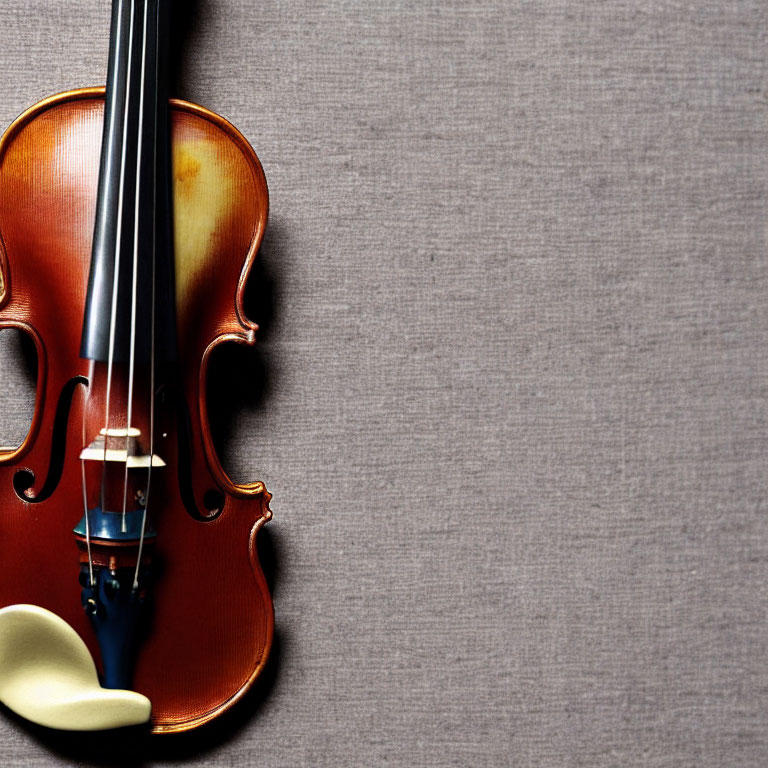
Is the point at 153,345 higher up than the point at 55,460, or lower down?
higher up

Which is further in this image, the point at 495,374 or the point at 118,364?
the point at 495,374

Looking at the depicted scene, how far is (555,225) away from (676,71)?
0.27 meters

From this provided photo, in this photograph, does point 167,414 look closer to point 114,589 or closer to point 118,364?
point 118,364

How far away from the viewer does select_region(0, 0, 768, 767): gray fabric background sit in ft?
3.73

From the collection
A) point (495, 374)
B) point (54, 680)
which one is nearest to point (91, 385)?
point (54, 680)

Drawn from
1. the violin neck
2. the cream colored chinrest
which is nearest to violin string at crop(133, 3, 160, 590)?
the violin neck

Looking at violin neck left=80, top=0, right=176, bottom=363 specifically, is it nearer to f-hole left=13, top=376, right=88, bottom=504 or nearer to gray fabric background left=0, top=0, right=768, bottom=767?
f-hole left=13, top=376, right=88, bottom=504

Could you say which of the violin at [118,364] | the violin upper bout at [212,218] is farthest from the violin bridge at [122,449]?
the violin upper bout at [212,218]

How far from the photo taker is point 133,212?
939mm

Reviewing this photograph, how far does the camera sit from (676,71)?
120 centimetres

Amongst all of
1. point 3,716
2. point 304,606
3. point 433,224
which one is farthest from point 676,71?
point 3,716

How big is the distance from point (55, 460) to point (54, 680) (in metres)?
0.25

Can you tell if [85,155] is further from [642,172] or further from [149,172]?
[642,172]

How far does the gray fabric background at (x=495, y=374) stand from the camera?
1136mm
